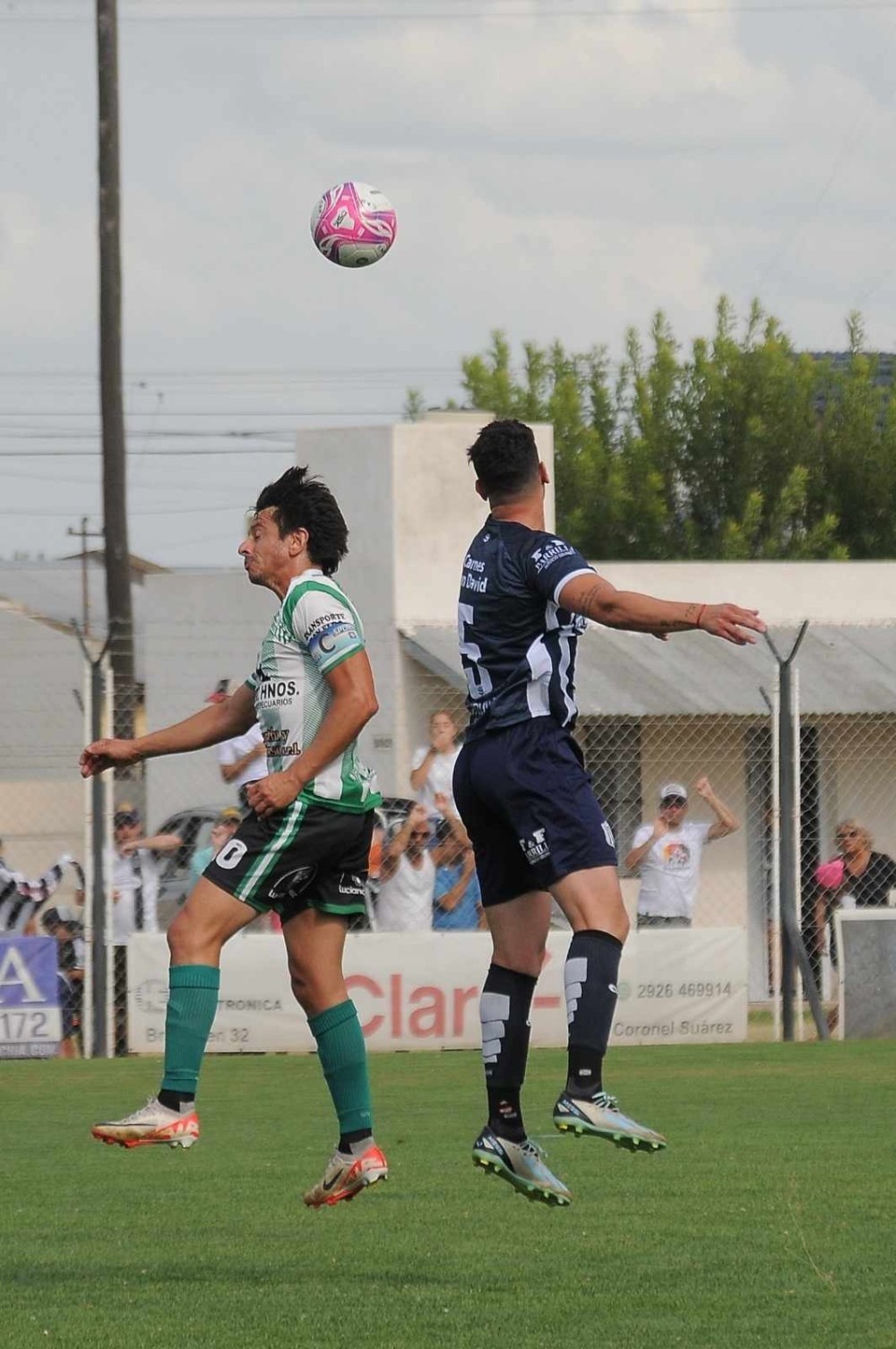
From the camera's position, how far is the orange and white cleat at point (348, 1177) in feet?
22.2

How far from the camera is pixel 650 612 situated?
19.9ft

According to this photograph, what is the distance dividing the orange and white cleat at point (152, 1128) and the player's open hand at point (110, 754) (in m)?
1.23

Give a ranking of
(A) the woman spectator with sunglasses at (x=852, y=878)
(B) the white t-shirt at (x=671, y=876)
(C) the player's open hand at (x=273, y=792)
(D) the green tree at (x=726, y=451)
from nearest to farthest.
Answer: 1. (C) the player's open hand at (x=273, y=792)
2. (B) the white t-shirt at (x=671, y=876)
3. (A) the woman spectator with sunglasses at (x=852, y=878)
4. (D) the green tree at (x=726, y=451)

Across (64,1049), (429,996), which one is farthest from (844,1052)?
(64,1049)

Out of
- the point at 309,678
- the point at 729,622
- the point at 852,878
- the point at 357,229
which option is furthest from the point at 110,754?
the point at 852,878

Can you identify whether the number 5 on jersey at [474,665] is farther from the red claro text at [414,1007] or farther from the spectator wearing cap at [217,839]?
the red claro text at [414,1007]

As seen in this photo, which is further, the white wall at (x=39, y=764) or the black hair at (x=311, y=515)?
the white wall at (x=39, y=764)

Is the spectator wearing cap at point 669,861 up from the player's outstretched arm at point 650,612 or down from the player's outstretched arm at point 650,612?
down

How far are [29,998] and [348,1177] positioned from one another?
27.4 feet

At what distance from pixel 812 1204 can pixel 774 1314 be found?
1998mm

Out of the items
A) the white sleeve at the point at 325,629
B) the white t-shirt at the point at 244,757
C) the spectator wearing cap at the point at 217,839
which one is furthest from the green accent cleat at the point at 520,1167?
the spectator wearing cap at the point at 217,839

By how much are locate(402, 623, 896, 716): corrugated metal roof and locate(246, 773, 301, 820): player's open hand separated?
43.1 ft

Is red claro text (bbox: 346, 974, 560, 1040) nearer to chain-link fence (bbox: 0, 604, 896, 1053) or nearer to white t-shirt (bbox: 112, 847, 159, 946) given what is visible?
chain-link fence (bbox: 0, 604, 896, 1053)

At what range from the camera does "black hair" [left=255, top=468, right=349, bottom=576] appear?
698 cm
